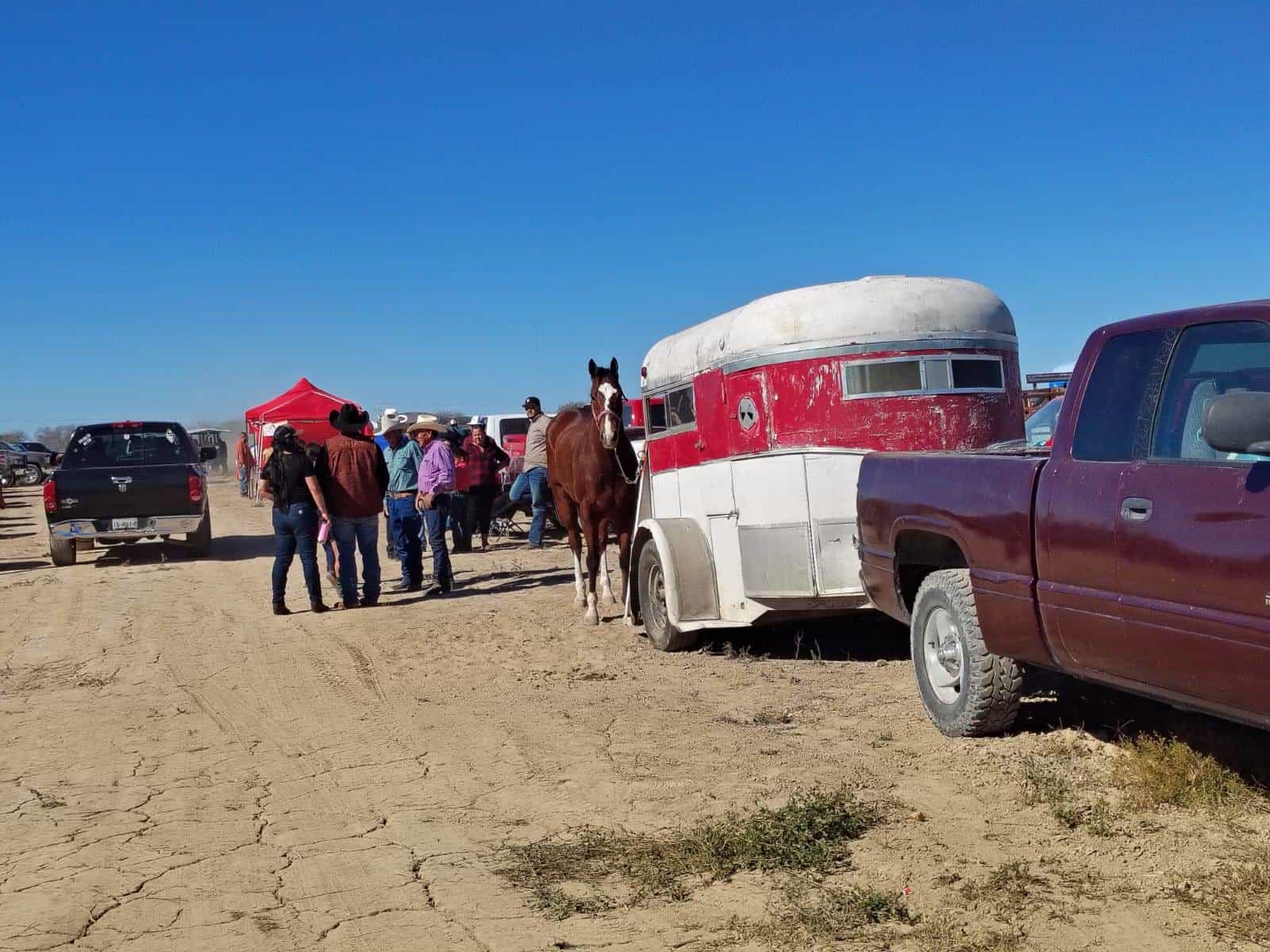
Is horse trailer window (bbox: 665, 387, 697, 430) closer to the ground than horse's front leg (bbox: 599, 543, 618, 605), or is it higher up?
higher up

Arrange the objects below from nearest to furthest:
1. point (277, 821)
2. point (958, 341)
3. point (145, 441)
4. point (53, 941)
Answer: point (53, 941) < point (277, 821) < point (958, 341) < point (145, 441)

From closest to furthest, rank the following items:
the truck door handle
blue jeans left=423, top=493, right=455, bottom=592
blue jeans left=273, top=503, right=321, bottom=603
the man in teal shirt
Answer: the truck door handle
blue jeans left=273, top=503, right=321, bottom=603
blue jeans left=423, top=493, right=455, bottom=592
the man in teal shirt

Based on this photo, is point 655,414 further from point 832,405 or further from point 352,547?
point 352,547

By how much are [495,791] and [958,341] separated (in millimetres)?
4322

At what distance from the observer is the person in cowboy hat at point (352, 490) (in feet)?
40.5

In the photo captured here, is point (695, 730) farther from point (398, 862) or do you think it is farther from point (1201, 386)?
point (1201, 386)

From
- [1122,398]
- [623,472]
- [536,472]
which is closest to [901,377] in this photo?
[1122,398]

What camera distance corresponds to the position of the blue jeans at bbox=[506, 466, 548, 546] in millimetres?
17355

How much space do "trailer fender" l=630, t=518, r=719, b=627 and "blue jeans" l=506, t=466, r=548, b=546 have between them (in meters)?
7.80

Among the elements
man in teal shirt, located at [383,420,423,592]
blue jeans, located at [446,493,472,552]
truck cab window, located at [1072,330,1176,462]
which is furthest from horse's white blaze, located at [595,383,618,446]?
blue jeans, located at [446,493,472,552]

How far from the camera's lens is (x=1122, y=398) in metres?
5.16

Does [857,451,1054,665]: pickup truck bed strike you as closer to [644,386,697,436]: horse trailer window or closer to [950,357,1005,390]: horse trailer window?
[950,357,1005,390]: horse trailer window

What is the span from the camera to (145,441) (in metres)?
19.0

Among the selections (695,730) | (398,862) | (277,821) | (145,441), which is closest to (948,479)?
(695,730)
